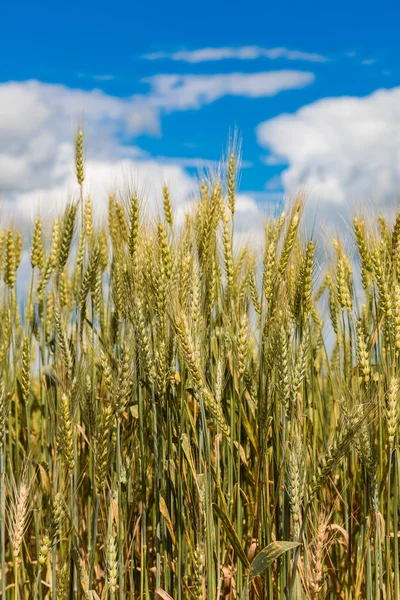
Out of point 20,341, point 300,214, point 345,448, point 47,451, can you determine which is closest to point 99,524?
point 47,451

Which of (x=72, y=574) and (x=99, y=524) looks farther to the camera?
(x=99, y=524)

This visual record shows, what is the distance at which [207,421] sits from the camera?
7.45 ft

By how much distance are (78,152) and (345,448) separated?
193 centimetres

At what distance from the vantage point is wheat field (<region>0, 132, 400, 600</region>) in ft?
6.37

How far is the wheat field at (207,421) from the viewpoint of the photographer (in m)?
1.94

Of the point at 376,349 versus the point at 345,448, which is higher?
the point at 376,349

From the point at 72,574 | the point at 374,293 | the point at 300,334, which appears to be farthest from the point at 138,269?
the point at 72,574

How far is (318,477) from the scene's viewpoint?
1.84m

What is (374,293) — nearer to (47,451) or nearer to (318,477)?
(318,477)

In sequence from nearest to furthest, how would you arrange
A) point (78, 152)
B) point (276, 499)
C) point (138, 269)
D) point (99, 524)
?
point (276, 499) → point (138, 269) → point (99, 524) → point (78, 152)

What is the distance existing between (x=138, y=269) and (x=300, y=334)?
594 millimetres

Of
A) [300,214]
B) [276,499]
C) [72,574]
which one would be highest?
[300,214]

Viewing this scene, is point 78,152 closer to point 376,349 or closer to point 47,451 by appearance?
point 47,451

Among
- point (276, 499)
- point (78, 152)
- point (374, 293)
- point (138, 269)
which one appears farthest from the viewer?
point (78, 152)
